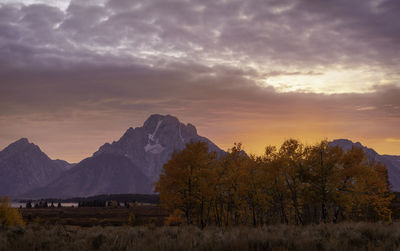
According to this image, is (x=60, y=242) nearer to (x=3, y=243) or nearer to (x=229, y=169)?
(x=3, y=243)

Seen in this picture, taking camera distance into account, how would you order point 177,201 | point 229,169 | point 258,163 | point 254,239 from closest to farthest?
point 254,239, point 177,201, point 229,169, point 258,163

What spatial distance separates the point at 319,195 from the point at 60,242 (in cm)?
4350

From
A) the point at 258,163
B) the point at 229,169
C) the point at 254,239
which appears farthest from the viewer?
the point at 258,163

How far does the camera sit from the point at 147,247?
11.0 metres

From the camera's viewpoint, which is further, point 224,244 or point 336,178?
point 336,178

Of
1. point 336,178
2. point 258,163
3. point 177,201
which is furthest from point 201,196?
point 336,178

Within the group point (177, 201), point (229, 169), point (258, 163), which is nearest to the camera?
point (177, 201)

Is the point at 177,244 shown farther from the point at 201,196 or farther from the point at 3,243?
the point at 201,196

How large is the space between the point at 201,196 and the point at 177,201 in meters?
3.39

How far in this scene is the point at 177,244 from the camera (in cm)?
1147

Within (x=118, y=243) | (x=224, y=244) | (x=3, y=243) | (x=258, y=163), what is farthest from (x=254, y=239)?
(x=258, y=163)

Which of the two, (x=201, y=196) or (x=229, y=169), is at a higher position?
(x=229, y=169)

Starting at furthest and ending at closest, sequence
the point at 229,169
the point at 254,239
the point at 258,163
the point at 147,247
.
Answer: the point at 258,163, the point at 229,169, the point at 254,239, the point at 147,247

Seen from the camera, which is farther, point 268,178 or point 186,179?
point 268,178
